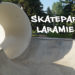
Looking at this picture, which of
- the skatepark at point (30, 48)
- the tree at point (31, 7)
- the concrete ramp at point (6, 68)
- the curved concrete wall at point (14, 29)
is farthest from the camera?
the tree at point (31, 7)

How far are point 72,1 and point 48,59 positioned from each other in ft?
87.9

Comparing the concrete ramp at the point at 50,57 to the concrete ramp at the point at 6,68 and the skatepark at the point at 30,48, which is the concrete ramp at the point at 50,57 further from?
the concrete ramp at the point at 6,68

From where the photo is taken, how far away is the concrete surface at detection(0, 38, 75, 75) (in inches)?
374

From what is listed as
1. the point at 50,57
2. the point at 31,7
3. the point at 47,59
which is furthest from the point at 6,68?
the point at 31,7

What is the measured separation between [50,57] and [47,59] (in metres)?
0.24

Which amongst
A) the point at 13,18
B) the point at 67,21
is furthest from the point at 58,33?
the point at 13,18

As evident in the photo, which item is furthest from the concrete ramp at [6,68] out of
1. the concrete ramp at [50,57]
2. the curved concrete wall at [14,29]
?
the curved concrete wall at [14,29]

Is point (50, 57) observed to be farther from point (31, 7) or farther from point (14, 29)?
point (31, 7)

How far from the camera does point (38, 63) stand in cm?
1091

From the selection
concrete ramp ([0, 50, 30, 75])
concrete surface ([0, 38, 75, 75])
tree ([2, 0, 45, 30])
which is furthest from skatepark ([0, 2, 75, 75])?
tree ([2, 0, 45, 30])

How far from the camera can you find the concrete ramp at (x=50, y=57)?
32.0 ft

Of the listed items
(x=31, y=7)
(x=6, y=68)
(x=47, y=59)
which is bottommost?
(x=31, y=7)

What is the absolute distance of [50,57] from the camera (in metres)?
11.5

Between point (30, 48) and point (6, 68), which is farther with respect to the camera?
point (30, 48)
